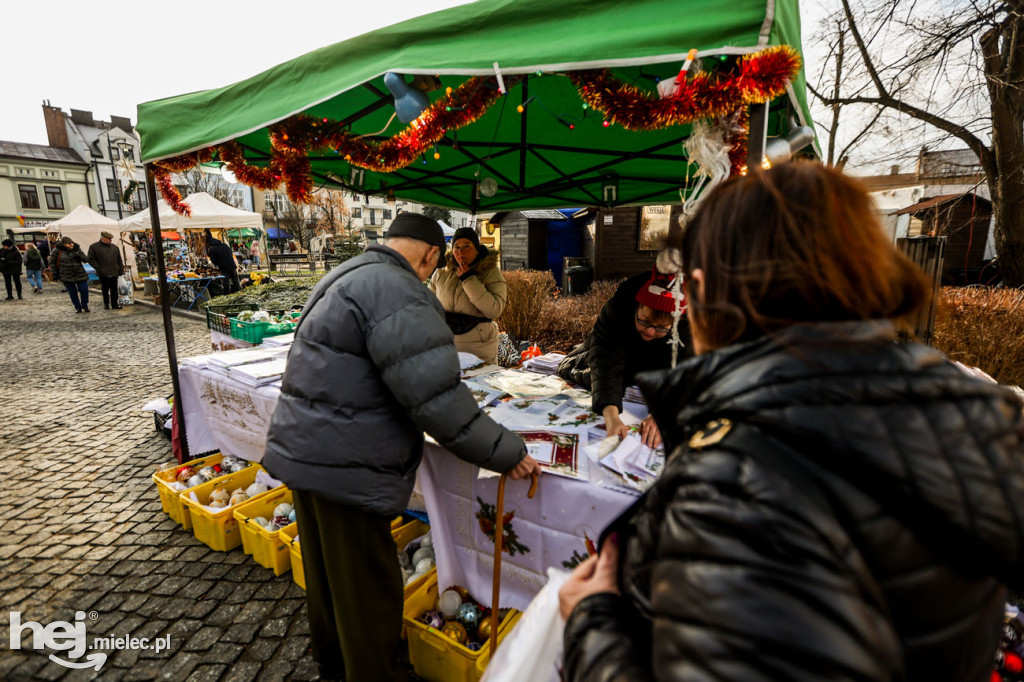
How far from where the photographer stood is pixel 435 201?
6164 mm

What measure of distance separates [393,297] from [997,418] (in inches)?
61.1

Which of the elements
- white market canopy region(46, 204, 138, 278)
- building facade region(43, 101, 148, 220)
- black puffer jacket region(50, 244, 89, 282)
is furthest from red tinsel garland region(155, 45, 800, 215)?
building facade region(43, 101, 148, 220)

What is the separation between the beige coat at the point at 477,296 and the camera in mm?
3873

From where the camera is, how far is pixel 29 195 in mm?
37844

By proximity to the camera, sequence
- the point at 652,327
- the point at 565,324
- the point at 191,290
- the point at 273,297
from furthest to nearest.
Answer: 1. the point at 191,290
2. the point at 273,297
3. the point at 565,324
4. the point at 652,327

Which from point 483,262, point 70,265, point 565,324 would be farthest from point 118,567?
point 70,265

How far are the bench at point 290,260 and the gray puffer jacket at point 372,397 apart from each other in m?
30.0

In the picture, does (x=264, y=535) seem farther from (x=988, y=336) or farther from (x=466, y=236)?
(x=988, y=336)

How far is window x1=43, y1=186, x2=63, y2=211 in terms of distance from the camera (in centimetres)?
3859

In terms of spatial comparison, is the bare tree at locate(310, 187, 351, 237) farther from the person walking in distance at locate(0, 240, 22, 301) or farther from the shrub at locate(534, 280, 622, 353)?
the shrub at locate(534, 280, 622, 353)

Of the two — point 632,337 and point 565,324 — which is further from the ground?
point 632,337

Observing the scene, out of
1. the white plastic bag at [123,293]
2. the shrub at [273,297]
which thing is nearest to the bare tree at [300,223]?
the white plastic bag at [123,293]

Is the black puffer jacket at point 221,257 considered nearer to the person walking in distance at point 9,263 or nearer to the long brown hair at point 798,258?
the person walking in distance at point 9,263

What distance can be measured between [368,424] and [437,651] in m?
1.11
